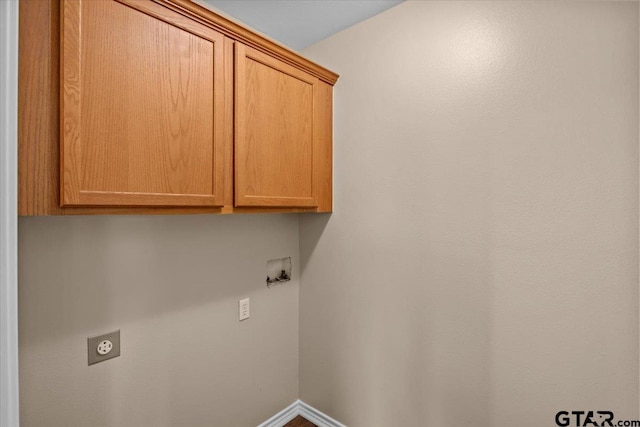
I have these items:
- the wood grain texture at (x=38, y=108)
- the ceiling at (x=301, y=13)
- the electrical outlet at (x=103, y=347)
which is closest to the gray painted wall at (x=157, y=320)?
the electrical outlet at (x=103, y=347)

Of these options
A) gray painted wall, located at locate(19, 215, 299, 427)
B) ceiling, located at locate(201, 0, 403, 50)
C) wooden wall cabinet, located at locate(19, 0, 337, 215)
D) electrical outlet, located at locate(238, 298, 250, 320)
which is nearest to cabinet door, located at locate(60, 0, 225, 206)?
wooden wall cabinet, located at locate(19, 0, 337, 215)

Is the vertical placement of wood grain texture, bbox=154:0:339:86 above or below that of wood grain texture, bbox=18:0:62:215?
above

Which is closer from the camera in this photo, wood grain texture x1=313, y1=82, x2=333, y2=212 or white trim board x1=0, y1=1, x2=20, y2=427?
white trim board x1=0, y1=1, x2=20, y2=427

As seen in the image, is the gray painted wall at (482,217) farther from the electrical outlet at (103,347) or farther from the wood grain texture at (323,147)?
the electrical outlet at (103,347)

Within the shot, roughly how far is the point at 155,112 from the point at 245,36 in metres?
0.52

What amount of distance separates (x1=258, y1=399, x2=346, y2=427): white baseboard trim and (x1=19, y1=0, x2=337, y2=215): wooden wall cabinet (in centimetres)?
128

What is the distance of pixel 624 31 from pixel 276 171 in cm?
136

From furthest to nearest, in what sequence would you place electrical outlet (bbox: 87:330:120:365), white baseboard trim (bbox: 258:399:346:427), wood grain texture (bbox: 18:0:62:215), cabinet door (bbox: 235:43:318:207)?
white baseboard trim (bbox: 258:399:346:427)
cabinet door (bbox: 235:43:318:207)
electrical outlet (bbox: 87:330:120:365)
wood grain texture (bbox: 18:0:62:215)

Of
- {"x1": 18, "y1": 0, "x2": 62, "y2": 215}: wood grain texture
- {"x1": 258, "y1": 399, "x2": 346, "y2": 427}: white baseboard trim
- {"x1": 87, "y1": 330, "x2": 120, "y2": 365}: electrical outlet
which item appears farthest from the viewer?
{"x1": 258, "y1": 399, "x2": 346, "y2": 427}: white baseboard trim

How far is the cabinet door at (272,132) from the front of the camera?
1.33 m

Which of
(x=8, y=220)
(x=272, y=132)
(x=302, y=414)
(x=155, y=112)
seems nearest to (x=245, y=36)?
(x=272, y=132)

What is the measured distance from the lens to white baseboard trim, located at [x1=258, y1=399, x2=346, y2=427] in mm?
1829

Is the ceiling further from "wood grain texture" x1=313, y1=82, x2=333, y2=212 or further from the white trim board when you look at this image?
the white trim board

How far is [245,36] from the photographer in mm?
1311
